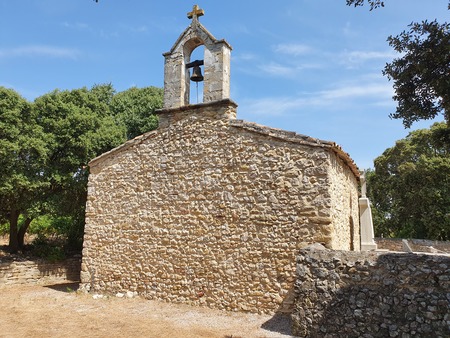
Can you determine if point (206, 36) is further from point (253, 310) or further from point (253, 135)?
point (253, 310)

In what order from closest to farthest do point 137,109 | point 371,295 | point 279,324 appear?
point 371,295, point 279,324, point 137,109

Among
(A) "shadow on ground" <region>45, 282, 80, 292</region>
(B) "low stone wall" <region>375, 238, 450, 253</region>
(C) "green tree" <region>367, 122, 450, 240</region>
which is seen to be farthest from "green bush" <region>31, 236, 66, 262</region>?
(C) "green tree" <region>367, 122, 450, 240</region>

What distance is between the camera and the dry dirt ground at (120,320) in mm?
7334

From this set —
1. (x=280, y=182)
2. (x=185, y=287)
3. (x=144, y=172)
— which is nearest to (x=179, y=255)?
(x=185, y=287)

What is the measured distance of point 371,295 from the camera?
6.21 meters

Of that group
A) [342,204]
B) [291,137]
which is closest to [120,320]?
[291,137]

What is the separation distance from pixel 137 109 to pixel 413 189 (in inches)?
838

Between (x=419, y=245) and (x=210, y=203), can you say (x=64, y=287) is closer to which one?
(x=210, y=203)

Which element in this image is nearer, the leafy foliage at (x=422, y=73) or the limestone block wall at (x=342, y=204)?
the leafy foliage at (x=422, y=73)

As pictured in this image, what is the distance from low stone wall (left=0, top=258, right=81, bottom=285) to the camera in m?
12.8

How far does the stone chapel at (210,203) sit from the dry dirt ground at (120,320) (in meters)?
0.48

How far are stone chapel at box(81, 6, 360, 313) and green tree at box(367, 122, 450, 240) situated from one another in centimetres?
1703

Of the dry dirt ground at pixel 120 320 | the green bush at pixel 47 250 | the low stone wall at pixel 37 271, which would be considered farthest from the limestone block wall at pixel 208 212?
the green bush at pixel 47 250

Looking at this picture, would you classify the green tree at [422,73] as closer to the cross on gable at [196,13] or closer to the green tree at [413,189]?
the cross on gable at [196,13]
